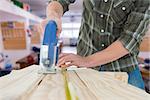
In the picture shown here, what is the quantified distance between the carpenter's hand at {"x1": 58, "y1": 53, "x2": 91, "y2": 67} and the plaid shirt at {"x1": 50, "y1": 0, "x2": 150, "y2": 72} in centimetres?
14

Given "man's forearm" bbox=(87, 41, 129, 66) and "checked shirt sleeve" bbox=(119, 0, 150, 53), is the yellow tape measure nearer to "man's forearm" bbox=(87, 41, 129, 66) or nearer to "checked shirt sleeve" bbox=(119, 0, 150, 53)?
"man's forearm" bbox=(87, 41, 129, 66)

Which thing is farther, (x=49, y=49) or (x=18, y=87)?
(x=49, y=49)

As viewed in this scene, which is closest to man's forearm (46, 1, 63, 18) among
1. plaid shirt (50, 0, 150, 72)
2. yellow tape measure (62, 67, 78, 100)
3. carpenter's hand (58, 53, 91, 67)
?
plaid shirt (50, 0, 150, 72)

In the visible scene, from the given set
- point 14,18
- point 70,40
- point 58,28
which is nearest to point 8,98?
point 58,28

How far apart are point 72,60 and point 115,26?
28 centimetres

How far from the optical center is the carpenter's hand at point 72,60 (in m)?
0.92

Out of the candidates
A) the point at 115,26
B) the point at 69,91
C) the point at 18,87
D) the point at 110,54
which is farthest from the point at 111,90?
the point at 115,26

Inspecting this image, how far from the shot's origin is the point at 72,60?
37.2 inches

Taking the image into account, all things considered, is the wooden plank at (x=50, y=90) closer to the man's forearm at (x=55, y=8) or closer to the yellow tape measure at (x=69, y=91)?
the yellow tape measure at (x=69, y=91)

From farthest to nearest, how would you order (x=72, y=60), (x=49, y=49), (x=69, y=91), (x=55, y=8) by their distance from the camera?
1. (x=55, y=8)
2. (x=72, y=60)
3. (x=49, y=49)
4. (x=69, y=91)

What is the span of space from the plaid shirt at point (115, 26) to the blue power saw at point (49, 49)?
0.93ft

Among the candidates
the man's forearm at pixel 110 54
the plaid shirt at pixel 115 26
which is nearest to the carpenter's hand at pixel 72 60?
the man's forearm at pixel 110 54

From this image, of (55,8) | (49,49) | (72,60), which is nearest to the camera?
(49,49)

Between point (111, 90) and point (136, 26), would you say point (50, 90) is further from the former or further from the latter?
point (136, 26)
